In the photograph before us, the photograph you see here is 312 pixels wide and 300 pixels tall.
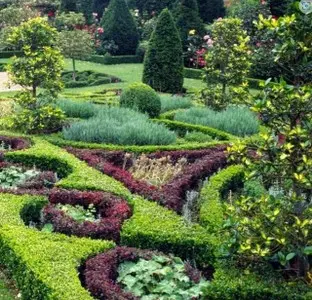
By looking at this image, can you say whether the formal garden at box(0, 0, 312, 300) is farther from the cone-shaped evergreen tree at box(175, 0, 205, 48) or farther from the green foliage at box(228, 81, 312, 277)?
the cone-shaped evergreen tree at box(175, 0, 205, 48)

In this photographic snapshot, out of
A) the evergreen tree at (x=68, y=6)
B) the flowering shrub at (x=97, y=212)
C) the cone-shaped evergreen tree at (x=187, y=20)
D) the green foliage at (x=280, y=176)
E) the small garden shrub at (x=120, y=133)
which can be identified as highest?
the evergreen tree at (x=68, y=6)

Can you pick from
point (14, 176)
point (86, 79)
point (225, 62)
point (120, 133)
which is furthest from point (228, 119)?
point (86, 79)

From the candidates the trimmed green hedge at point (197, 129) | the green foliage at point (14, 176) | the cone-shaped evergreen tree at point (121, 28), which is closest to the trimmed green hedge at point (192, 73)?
the cone-shaped evergreen tree at point (121, 28)

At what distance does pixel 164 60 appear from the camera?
19484 mm

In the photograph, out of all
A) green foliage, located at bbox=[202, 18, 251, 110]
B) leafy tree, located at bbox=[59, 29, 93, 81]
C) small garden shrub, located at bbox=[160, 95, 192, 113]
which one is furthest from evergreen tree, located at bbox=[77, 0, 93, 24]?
green foliage, located at bbox=[202, 18, 251, 110]

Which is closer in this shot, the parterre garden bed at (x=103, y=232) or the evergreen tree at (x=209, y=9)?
the parterre garden bed at (x=103, y=232)

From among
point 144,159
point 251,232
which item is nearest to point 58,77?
point 144,159

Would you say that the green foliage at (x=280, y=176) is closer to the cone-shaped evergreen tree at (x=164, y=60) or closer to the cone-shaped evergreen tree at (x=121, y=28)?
the cone-shaped evergreen tree at (x=164, y=60)

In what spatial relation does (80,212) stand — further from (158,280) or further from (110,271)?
(158,280)

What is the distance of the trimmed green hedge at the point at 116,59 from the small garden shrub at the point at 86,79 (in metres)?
3.90

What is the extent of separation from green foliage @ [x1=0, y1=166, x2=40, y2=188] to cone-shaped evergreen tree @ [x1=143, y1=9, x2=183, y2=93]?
446 inches

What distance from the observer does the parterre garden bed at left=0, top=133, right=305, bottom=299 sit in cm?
516

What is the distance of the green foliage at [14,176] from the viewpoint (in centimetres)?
810

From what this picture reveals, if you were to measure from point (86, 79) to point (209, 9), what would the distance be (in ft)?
36.0
